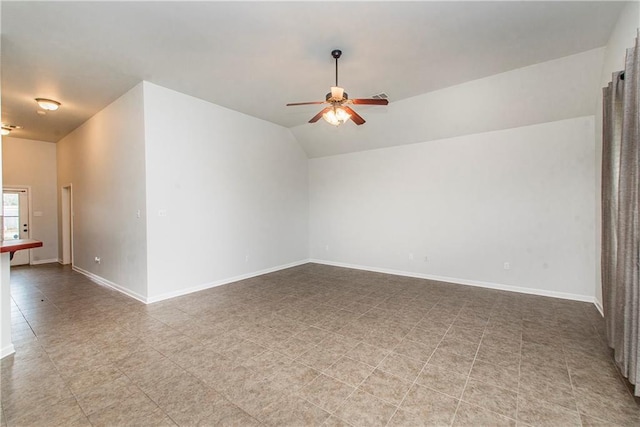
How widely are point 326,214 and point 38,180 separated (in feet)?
26.8

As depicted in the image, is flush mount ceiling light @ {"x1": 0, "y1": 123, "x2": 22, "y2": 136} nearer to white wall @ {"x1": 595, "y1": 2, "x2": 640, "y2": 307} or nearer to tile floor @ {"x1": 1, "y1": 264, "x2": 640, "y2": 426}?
tile floor @ {"x1": 1, "y1": 264, "x2": 640, "y2": 426}

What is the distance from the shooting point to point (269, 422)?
6.14 ft

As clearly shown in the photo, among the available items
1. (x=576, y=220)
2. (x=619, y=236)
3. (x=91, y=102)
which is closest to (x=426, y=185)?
(x=576, y=220)

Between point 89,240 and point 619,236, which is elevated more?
point 619,236

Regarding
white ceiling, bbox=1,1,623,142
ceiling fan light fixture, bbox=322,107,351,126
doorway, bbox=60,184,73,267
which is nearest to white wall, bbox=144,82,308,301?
white ceiling, bbox=1,1,623,142

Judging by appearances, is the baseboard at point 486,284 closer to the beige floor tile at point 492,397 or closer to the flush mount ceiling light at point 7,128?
the beige floor tile at point 492,397

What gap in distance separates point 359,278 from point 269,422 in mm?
4110

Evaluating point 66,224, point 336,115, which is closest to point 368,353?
point 336,115

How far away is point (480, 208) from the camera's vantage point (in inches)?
203

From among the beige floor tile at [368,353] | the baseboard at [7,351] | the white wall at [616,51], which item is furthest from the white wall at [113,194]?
the white wall at [616,51]

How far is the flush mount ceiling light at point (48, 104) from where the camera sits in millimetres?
4801

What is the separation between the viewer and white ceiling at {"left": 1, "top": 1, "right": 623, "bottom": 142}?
8.95 ft

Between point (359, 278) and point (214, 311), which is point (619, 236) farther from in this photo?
point (214, 311)

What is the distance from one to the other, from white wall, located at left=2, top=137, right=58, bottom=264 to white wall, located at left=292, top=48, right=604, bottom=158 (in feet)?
25.6
